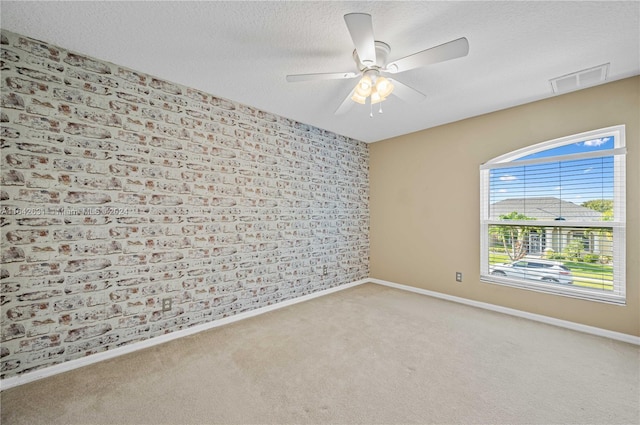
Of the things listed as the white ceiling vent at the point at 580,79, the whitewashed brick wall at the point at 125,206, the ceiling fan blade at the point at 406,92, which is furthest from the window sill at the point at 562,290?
the whitewashed brick wall at the point at 125,206

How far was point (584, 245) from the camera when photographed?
2.78 metres

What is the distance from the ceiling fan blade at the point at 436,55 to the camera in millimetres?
1521

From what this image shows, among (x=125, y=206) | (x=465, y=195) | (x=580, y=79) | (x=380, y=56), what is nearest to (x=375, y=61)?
(x=380, y=56)

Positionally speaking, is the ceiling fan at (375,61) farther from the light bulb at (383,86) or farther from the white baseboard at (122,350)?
the white baseboard at (122,350)

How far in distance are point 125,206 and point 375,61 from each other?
7.62ft

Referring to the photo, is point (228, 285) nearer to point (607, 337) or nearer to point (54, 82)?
point (54, 82)

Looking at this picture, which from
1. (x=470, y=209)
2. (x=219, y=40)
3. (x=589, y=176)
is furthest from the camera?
(x=470, y=209)

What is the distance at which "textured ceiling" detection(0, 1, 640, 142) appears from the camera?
1.66 meters

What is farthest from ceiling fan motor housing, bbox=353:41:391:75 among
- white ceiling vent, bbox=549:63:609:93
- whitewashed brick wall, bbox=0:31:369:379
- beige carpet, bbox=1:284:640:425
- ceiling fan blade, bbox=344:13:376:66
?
beige carpet, bbox=1:284:640:425

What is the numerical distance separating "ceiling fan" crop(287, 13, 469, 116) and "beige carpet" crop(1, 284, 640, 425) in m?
2.14

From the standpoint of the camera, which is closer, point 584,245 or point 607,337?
point 607,337

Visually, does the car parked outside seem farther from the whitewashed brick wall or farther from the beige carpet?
the whitewashed brick wall

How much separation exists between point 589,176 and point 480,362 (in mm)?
2208

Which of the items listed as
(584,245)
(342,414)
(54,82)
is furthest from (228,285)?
(584,245)
